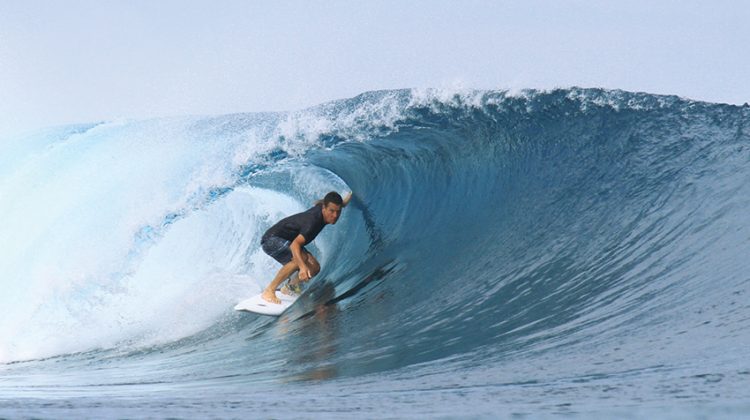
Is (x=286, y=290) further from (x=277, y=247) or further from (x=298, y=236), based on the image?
(x=298, y=236)

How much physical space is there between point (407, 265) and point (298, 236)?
117 cm

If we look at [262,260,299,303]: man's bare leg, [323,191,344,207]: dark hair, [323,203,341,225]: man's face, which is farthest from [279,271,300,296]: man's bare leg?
[323,191,344,207]: dark hair

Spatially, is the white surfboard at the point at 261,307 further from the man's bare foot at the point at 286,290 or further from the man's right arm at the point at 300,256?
the man's right arm at the point at 300,256

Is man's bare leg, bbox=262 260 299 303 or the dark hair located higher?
the dark hair

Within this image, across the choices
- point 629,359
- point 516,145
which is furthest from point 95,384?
point 516,145

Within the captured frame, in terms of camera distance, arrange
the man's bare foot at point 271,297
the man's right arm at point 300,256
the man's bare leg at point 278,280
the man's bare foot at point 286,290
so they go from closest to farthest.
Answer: the man's right arm at point 300,256 → the man's bare leg at point 278,280 → the man's bare foot at point 271,297 → the man's bare foot at point 286,290

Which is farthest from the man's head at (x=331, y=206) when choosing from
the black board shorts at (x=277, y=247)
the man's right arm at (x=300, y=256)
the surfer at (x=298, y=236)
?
the black board shorts at (x=277, y=247)

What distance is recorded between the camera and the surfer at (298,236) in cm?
671

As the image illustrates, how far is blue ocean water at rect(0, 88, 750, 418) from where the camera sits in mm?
3531

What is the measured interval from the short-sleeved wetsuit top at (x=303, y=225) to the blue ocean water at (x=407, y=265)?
0.67 metres

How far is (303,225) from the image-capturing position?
680 centimetres

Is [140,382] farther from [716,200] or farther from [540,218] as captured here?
[716,200]

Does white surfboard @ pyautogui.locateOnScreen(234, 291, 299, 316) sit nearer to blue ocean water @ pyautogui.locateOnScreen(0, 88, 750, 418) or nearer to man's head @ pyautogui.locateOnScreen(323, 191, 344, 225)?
blue ocean water @ pyautogui.locateOnScreen(0, 88, 750, 418)

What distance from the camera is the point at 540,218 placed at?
735cm
